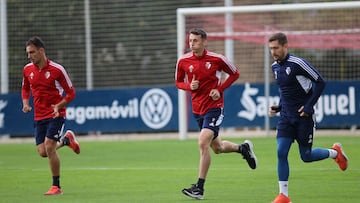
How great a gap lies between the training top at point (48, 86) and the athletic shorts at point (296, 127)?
3.61 m

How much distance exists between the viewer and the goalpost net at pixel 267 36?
79.6 ft

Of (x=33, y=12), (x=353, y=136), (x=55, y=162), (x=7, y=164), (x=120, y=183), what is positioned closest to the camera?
(x=55, y=162)

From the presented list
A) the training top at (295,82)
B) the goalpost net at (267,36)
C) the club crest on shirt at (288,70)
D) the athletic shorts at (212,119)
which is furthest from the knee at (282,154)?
the goalpost net at (267,36)

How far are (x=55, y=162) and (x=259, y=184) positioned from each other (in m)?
3.10

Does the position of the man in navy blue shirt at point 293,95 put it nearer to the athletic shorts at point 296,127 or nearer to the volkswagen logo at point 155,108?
the athletic shorts at point 296,127

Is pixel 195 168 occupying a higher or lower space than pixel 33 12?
lower

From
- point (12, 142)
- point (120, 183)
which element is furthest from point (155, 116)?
point (120, 183)

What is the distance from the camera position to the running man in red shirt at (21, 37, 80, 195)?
42.7ft

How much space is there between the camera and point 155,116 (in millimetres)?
25969

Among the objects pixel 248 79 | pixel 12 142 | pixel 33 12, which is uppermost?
pixel 33 12

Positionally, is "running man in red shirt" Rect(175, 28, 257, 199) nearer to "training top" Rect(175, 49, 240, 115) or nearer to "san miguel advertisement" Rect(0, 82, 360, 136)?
"training top" Rect(175, 49, 240, 115)

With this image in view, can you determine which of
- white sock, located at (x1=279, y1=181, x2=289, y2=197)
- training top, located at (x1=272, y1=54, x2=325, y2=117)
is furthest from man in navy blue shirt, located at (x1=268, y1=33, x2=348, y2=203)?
white sock, located at (x1=279, y1=181, x2=289, y2=197)

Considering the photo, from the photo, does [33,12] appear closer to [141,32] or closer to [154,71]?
[141,32]

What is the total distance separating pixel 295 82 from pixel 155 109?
592 inches
